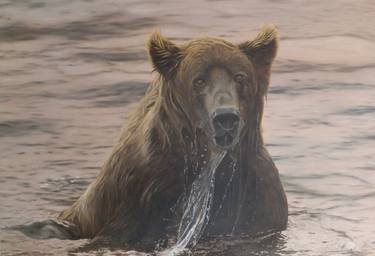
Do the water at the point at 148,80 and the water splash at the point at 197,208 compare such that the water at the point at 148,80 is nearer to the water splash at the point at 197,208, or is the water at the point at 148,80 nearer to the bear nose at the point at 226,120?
the water splash at the point at 197,208

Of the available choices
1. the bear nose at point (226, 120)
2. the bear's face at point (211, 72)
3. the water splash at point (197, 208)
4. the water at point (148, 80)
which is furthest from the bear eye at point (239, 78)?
the water at point (148, 80)

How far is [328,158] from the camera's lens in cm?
888

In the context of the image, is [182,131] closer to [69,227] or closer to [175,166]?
[175,166]

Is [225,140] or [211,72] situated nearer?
[225,140]

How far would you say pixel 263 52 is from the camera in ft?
26.3

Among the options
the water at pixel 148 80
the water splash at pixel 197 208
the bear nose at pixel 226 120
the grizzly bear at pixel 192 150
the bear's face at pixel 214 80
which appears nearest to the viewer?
the bear nose at pixel 226 120

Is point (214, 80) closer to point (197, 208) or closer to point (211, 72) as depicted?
point (211, 72)

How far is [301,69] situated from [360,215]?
1373 millimetres

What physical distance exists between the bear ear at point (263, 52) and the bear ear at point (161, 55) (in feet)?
1.11

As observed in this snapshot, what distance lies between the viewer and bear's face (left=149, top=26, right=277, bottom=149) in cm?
789

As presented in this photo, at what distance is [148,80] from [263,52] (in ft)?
4.23

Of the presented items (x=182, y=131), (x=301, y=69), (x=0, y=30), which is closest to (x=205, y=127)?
(x=182, y=131)

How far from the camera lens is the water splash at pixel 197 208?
8094 millimetres

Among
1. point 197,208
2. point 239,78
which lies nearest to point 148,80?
point 197,208
